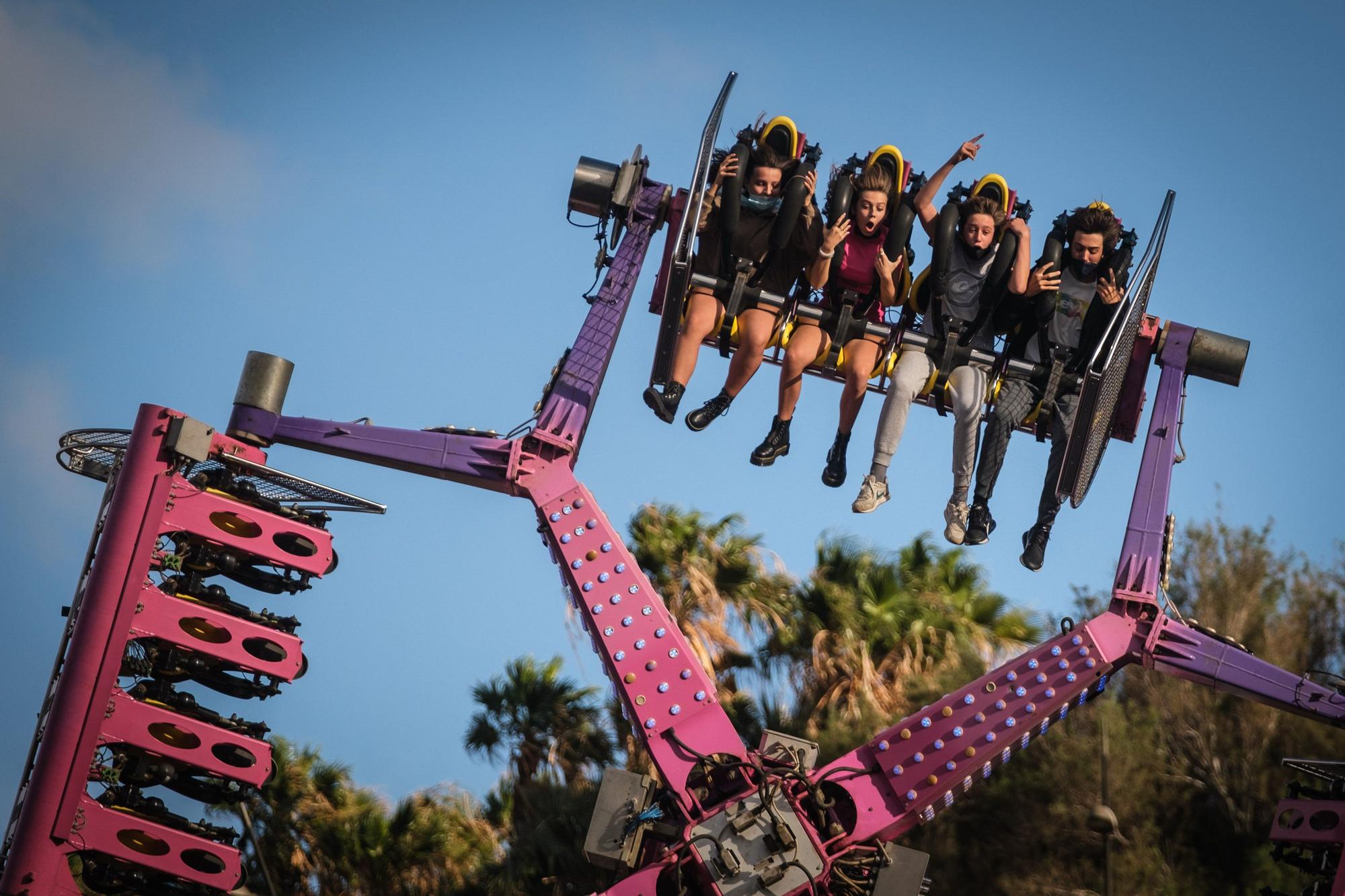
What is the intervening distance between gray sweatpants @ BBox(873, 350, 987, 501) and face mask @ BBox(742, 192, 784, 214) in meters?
1.42

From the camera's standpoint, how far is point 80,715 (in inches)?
364

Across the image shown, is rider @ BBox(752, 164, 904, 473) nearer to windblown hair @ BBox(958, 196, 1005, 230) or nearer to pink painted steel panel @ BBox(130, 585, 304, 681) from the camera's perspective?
windblown hair @ BBox(958, 196, 1005, 230)

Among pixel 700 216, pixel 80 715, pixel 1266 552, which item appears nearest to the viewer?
pixel 80 715

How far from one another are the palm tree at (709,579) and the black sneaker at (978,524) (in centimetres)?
901

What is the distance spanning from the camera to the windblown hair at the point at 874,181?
1122cm

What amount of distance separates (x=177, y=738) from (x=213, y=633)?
661mm

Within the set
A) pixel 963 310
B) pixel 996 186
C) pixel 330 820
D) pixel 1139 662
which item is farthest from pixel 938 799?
pixel 330 820

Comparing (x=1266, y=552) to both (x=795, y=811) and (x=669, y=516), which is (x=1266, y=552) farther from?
(x=795, y=811)

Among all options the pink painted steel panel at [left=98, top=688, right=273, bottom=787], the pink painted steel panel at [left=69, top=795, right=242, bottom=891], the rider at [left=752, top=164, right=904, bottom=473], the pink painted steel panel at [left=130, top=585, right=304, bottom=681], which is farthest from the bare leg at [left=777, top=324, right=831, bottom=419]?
the pink painted steel panel at [left=69, top=795, right=242, bottom=891]

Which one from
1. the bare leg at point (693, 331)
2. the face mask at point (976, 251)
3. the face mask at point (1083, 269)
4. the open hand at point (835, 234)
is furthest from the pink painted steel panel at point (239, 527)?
the face mask at point (1083, 269)

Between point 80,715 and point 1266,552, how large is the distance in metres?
17.3

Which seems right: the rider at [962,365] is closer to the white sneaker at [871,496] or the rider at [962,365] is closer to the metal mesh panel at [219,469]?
the white sneaker at [871,496]

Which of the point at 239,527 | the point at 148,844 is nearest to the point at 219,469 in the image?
the point at 239,527

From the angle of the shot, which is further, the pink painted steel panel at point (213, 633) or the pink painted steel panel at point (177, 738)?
the pink painted steel panel at point (213, 633)
